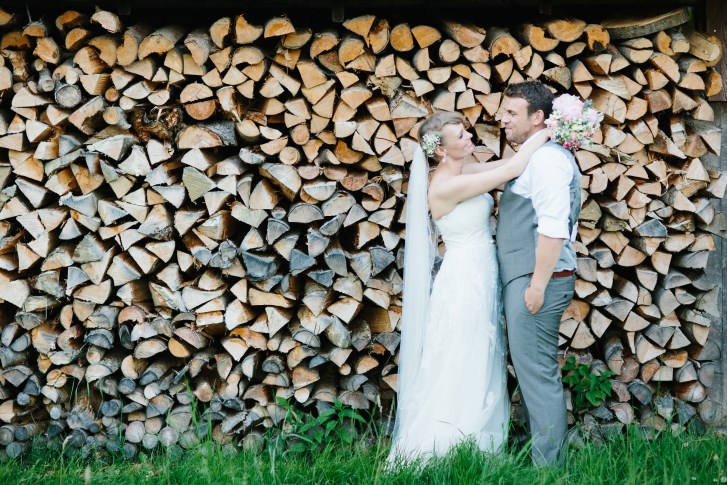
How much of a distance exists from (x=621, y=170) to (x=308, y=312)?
5.86 ft

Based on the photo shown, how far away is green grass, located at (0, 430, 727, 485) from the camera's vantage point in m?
2.86

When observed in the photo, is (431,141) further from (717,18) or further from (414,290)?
(717,18)

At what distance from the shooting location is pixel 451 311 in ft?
11.3

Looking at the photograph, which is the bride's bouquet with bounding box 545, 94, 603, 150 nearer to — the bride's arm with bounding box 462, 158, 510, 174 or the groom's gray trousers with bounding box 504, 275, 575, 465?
the bride's arm with bounding box 462, 158, 510, 174

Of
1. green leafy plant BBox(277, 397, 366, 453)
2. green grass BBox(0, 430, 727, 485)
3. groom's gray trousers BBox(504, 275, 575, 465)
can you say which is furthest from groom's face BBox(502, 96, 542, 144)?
green leafy plant BBox(277, 397, 366, 453)

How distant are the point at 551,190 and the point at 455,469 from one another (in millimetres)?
1248

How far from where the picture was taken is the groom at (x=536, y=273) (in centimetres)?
317

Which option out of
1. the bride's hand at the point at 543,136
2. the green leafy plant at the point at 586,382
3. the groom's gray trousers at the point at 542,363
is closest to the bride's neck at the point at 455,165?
the bride's hand at the point at 543,136

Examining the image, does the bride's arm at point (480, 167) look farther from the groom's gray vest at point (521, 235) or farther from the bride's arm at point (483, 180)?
the groom's gray vest at point (521, 235)

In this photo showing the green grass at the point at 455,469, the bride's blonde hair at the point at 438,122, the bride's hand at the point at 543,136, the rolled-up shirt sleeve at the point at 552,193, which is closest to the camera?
the green grass at the point at 455,469

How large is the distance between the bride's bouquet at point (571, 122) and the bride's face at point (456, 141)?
0.40 metres

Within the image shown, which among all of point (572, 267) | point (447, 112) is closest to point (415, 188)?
point (447, 112)

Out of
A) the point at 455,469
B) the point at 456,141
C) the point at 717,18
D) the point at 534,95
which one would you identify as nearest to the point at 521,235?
the point at 456,141

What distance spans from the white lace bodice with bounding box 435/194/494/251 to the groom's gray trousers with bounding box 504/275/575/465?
1.00ft
